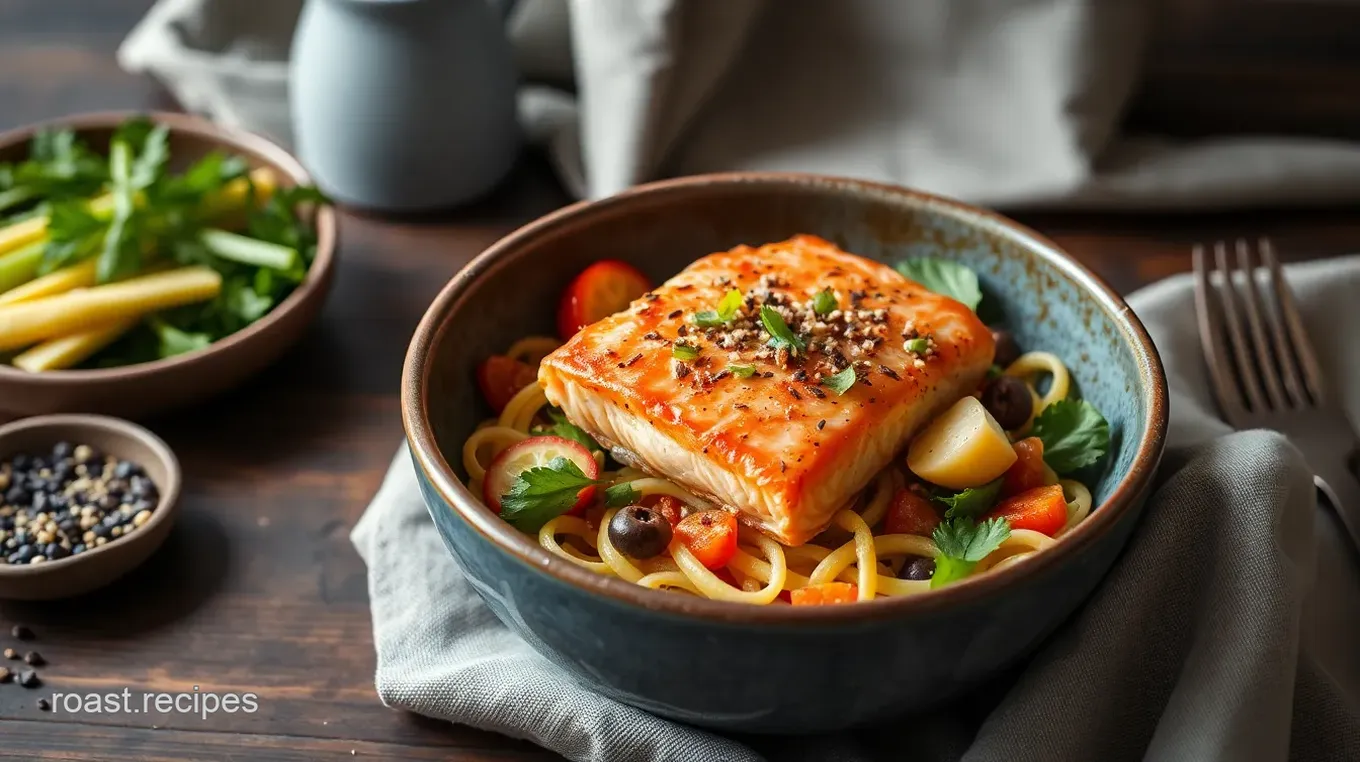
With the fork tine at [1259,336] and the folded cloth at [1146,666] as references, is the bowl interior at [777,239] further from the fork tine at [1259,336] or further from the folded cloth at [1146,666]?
the fork tine at [1259,336]

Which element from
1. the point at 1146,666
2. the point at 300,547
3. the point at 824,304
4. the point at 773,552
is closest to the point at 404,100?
the point at 300,547

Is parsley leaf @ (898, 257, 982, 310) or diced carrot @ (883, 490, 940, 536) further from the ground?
parsley leaf @ (898, 257, 982, 310)

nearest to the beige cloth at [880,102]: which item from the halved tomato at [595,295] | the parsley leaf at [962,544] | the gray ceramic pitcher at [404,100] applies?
the gray ceramic pitcher at [404,100]

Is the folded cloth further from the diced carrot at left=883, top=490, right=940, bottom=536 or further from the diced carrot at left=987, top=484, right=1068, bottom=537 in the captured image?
the diced carrot at left=883, top=490, right=940, bottom=536

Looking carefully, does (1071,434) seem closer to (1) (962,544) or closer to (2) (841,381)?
(1) (962,544)

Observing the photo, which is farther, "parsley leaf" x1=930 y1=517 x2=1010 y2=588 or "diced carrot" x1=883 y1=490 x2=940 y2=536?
"diced carrot" x1=883 y1=490 x2=940 y2=536

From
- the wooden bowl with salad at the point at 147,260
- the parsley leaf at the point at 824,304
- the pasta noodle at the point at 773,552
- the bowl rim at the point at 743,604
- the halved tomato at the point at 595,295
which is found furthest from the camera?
the wooden bowl with salad at the point at 147,260

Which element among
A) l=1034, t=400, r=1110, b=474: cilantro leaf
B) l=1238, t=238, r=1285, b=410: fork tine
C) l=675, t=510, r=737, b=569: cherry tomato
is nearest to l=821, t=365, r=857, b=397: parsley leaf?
l=675, t=510, r=737, b=569: cherry tomato
